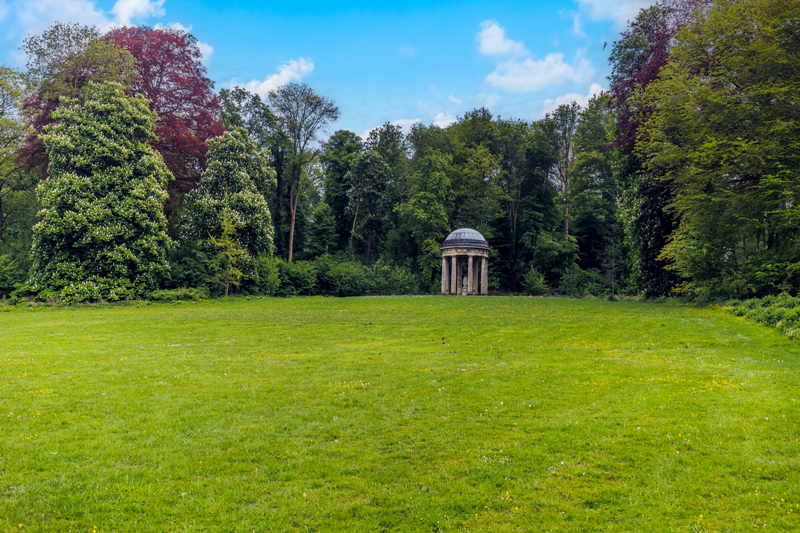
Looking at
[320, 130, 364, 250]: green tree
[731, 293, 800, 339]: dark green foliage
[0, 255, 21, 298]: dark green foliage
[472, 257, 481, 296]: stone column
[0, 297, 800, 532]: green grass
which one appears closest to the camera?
[0, 297, 800, 532]: green grass

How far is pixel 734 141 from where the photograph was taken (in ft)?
69.9

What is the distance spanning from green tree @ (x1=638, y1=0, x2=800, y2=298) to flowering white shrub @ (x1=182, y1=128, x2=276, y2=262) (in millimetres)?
28117

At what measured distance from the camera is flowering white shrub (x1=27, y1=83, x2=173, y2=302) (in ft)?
94.5

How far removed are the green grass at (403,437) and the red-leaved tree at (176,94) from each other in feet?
88.7

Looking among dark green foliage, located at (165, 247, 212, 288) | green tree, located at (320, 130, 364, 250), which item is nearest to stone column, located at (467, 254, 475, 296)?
green tree, located at (320, 130, 364, 250)

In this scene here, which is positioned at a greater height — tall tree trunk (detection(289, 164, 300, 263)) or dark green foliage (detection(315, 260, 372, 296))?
tall tree trunk (detection(289, 164, 300, 263))

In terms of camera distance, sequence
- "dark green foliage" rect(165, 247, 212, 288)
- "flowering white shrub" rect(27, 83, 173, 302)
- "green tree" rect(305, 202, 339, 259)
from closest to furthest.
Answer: "flowering white shrub" rect(27, 83, 173, 302) < "dark green foliage" rect(165, 247, 212, 288) < "green tree" rect(305, 202, 339, 259)

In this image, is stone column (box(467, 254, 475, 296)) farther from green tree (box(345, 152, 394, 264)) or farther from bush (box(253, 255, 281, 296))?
bush (box(253, 255, 281, 296))

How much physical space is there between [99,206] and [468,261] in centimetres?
3112

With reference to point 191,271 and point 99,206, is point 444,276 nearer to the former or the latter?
point 191,271

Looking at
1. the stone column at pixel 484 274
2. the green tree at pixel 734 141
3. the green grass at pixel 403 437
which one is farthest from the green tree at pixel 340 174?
the green grass at pixel 403 437

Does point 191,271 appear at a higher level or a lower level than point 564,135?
lower

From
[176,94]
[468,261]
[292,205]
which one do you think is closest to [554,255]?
[468,261]

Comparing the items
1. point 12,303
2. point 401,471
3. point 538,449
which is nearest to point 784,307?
point 538,449
